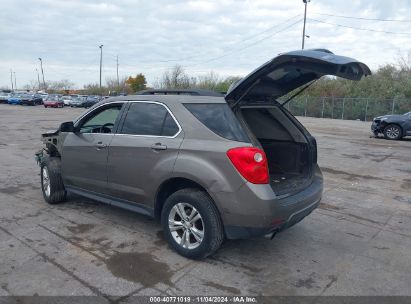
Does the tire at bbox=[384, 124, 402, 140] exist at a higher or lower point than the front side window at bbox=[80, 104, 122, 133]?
lower

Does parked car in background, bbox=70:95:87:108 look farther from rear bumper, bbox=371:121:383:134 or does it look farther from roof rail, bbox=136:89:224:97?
roof rail, bbox=136:89:224:97

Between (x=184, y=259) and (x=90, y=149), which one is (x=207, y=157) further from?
(x=90, y=149)

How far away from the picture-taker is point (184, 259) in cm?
390

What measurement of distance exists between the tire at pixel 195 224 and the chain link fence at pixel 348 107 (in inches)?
1196

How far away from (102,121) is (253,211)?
273cm

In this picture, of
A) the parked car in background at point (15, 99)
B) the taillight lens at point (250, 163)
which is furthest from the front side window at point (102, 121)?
the parked car in background at point (15, 99)

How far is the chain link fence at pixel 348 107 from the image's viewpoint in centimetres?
3016

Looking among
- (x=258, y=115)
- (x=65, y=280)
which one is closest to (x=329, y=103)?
(x=258, y=115)

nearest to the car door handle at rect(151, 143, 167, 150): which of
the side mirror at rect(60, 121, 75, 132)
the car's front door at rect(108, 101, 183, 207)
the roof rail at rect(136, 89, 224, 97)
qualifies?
the car's front door at rect(108, 101, 183, 207)

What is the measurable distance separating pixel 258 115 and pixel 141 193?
1.72 m

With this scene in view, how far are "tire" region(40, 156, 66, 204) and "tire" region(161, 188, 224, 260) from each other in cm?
224

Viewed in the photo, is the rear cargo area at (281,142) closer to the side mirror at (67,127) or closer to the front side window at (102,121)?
the front side window at (102,121)

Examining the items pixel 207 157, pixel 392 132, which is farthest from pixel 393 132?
pixel 207 157

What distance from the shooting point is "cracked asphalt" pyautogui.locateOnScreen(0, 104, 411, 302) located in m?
3.37
